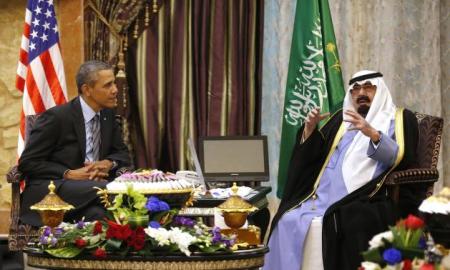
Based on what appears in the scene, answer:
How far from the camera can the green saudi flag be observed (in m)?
7.54

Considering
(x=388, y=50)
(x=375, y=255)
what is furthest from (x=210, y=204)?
(x=375, y=255)

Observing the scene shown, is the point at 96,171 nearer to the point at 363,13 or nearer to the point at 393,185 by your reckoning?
the point at 393,185

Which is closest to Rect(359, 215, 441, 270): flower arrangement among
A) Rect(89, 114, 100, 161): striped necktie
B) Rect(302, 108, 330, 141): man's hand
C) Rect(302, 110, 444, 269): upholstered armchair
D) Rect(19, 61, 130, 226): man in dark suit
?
Rect(302, 110, 444, 269): upholstered armchair

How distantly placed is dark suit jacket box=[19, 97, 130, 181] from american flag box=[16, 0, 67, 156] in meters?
0.95

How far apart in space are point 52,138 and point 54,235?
1.61m

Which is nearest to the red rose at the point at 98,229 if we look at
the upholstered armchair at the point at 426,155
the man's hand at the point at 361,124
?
the man's hand at the point at 361,124

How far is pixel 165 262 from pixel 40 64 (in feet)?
10.5

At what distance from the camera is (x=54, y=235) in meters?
4.77

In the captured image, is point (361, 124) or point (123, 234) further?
point (361, 124)

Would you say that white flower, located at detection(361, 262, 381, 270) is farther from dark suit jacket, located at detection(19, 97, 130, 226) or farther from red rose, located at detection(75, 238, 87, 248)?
dark suit jacket, located at detection(19, 97, 130, 226)

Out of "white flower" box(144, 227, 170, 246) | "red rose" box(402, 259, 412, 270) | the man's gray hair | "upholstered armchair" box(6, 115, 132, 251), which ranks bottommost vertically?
"upholstered armchair" box(6, 115, 132, 251)

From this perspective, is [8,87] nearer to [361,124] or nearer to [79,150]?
[79,150]

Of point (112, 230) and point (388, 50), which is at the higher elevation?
point (388, 50)

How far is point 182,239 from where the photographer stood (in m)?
4.55
